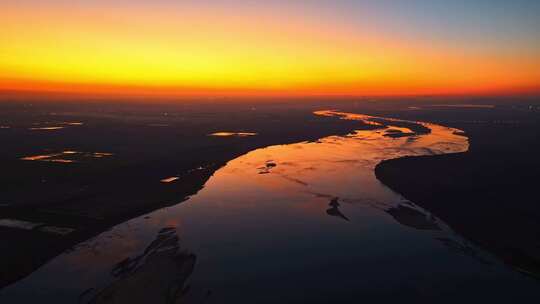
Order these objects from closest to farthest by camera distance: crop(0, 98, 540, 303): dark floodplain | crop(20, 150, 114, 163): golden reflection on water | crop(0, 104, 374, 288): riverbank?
crop(0, 98, 540, 303): dark floodplain
crop(0, 104, 374, 288): riverbank
crop(20, 150, 114, 163): golden reflection on water

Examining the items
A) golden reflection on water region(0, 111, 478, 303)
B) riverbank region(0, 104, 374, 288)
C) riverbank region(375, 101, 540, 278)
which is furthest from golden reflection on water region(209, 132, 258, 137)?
riverbank region(375, 101, 540, 278)

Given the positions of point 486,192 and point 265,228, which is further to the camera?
point 486,192

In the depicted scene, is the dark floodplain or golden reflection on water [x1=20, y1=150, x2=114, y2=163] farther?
golden reflection on water [x1=20, y1=150, x2=114, y2=163]

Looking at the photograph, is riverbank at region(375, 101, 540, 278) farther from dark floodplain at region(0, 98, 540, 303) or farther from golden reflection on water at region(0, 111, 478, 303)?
golden reflection on water at region(0, 111, 478, 303)

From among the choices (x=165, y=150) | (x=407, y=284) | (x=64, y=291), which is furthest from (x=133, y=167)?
(x=407, y=284)

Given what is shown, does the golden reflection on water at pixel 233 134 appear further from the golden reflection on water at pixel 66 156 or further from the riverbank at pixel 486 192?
the riverbank at pixel 486 192

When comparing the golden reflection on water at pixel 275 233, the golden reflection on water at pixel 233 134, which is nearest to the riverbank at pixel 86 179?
the golden reflection on water at pixel 275 233

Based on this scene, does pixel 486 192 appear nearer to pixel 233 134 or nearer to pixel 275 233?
pixel 275 233

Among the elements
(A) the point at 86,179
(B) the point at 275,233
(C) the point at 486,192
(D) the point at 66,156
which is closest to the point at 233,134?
(D) the point at 66,156

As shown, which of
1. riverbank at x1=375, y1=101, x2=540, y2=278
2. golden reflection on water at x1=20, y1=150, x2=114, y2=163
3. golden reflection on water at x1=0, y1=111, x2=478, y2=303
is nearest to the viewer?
golden reflection on water at x1=0, y1=111, x2=478, y2=303
